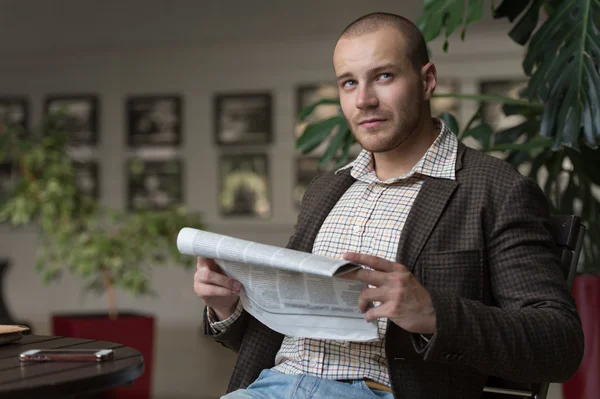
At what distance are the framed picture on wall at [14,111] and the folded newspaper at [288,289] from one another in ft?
26.3

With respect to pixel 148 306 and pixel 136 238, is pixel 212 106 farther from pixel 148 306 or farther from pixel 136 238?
pixel 136 238

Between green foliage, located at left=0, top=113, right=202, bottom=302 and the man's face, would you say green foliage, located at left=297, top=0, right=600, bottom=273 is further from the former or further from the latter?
green foliage, located at left=0, top=113, right=202, bottom=302

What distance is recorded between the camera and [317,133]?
2.85m

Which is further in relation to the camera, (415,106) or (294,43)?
(294,43)

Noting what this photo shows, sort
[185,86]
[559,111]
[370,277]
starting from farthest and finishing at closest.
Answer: [185,86], [559,111], [370,277]

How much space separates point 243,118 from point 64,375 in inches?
280

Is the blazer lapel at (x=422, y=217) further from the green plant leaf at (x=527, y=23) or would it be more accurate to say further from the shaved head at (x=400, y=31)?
the green plant leaf at (x=527, y=23)

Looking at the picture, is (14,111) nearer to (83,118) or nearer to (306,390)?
(83,118)

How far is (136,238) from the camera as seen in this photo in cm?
477

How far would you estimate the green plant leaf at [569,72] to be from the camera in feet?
6.86

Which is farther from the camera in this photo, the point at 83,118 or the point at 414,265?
the point at 83,118

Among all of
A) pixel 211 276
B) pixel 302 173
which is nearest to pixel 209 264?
pixel 211 276

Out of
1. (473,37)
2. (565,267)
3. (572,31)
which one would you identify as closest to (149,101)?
(473,37)

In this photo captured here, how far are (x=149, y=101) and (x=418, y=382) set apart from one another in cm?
749
